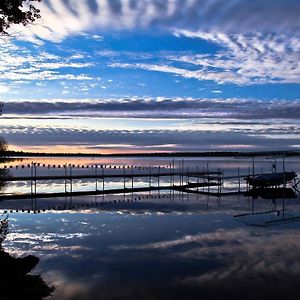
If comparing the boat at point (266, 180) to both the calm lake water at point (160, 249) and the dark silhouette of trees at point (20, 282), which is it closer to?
the calm lake water at point (160, 249)

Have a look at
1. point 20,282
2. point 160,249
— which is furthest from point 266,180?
point 20,282

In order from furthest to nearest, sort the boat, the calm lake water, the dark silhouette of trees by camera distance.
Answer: the boat
the calm lake water
the dark silhouette of trees

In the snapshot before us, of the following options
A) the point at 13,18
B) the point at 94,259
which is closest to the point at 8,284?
the point at 94,259

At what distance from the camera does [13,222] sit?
2631 cm

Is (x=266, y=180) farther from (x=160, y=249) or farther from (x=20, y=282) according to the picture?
(x=20, y=282)

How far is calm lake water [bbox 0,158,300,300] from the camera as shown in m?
13.9

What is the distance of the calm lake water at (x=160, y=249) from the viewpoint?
1393 centimetres

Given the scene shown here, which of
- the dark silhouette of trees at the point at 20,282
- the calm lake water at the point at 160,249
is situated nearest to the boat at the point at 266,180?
the calm lake water at the point at 160,249

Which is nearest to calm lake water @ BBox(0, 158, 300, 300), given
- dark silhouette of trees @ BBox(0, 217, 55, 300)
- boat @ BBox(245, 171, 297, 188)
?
dark silhouette of trees @ BBox(0, 217, 55, 300)

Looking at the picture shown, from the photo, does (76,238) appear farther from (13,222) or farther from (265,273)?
(265,273)

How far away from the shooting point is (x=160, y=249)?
1911cm

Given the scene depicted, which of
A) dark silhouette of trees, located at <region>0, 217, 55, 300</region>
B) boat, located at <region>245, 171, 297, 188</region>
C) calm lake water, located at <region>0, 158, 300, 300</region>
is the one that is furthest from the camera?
boat, located at <region>245, 171, 297, 188</region>

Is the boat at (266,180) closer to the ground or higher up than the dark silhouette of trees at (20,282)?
closer to the ground

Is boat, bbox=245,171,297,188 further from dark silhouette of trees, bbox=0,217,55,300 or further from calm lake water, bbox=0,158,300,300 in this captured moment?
dark silhouette of trees, bbox=0,217,55,300
